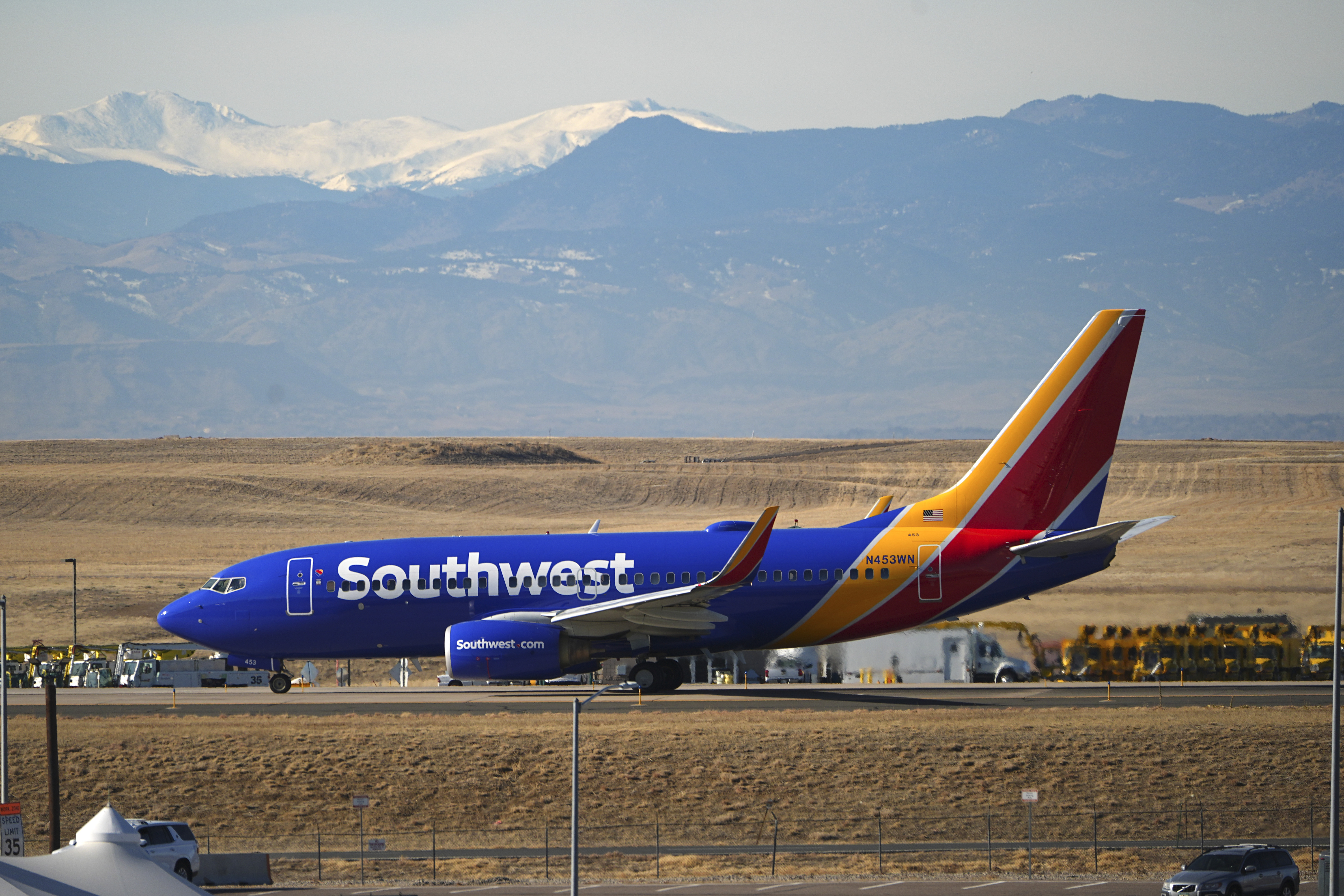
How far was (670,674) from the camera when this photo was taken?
45.2 m

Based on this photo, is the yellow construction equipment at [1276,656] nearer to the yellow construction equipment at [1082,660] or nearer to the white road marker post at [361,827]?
the yellow construction equipment at [1082,660]

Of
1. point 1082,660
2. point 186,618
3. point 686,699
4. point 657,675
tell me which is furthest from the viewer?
point 1082,660

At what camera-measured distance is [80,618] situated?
2724 inches

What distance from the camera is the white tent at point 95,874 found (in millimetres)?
17375

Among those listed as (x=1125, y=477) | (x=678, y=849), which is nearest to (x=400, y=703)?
(x=678, y=849)

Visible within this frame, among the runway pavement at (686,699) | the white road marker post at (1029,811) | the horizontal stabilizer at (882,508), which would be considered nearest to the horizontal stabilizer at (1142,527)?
the runway pavement at (686,699)

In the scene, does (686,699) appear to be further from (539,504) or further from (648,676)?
(539,504)

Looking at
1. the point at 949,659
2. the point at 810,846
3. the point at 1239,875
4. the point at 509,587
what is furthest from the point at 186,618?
the point at 1239,875

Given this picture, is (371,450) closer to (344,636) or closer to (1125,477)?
(1125,477)

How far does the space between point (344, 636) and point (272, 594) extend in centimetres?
242

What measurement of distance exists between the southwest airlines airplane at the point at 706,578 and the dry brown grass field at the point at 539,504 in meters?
9.41

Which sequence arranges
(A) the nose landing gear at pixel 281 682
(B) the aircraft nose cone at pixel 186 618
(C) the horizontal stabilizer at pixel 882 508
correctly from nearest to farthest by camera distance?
(B) the aircraft nose cone at pixel 186 618, (C) the horizontal stabilizer at pixel 882 508, (A) the nose landing gear at pixel 281 682

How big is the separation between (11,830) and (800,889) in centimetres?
1485

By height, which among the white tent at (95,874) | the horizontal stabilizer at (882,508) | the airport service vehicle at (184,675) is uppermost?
the horizontal stabilizer at (882,508)
